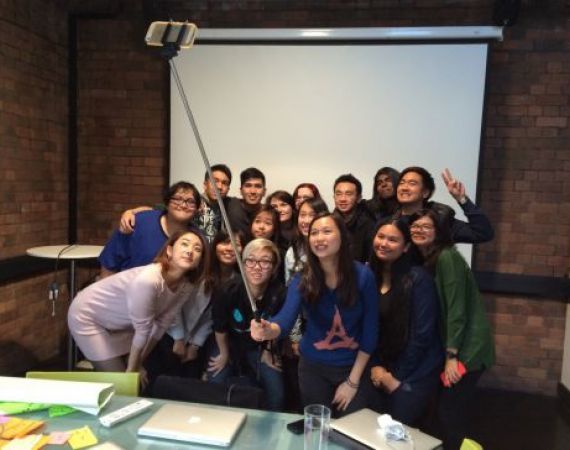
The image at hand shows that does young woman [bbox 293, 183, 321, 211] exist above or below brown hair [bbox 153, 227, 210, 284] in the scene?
above

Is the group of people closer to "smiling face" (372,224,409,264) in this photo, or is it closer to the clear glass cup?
"smiling face" (372,224,409,264)

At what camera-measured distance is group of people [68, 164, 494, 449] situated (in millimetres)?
1954

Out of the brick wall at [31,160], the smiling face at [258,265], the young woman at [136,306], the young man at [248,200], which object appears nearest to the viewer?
the young woman at [136,306]

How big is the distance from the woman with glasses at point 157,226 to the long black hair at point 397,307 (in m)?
1.05

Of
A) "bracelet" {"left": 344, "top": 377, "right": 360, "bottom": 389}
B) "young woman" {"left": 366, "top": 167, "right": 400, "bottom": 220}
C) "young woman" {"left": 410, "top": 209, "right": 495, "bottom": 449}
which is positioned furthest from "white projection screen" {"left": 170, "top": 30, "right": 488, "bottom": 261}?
"bracelet" {"left": 344, "top": 377, "right": 360, "bottom": 389}

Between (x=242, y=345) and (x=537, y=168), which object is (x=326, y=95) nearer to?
(x=537, y=168)

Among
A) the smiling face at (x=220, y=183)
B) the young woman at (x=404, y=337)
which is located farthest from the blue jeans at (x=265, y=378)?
the smiling face at (x=220, y=183)

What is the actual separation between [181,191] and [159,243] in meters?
0.31

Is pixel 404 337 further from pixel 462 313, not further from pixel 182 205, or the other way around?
pixel 182 205

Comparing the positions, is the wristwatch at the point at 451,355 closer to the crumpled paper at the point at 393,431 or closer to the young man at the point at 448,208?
the young man at the point at 448,208

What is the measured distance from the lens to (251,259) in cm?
228

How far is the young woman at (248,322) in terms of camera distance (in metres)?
2.29

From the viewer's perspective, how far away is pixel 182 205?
259cm

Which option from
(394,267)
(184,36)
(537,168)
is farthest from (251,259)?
(537,168)
